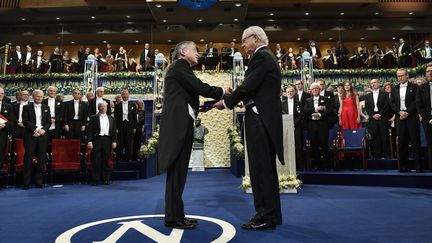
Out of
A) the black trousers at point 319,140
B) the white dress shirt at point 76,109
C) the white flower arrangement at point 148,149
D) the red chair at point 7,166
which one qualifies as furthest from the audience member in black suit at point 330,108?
the red chair at point 7,166

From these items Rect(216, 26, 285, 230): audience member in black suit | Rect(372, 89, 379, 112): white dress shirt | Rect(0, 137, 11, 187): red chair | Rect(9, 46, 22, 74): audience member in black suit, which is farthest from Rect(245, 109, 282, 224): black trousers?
Rect(9, 46, 22, 74): audience member in black suit

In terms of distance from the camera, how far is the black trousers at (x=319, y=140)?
6.84 m

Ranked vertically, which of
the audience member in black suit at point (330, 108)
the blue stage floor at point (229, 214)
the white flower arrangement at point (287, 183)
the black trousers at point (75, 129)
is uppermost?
the audience member in black suit at point (330, 108)

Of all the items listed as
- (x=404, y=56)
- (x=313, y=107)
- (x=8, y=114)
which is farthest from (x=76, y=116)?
(x=404, y=56)

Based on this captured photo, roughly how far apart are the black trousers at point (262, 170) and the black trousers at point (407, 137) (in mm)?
3901

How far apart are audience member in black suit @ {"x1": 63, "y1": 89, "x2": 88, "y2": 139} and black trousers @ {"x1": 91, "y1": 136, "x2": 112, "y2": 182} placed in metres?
1.22

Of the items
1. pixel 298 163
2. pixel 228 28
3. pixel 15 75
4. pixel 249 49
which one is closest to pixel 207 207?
pixel 249 49

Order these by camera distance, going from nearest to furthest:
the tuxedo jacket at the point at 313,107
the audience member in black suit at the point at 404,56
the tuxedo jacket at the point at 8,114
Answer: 1. the tuxedo jacket at the point at 8,114
2. the tuxedo jacket at the point at 313,107
3. the audience member in black suit at the point at 404,56

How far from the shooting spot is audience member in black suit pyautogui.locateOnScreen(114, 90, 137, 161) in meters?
8.50

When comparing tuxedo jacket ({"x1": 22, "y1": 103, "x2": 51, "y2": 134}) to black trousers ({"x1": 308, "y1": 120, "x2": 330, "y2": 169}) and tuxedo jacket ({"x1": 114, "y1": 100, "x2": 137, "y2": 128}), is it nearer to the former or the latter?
tuxedo jacket ({"x1": 114, "y1": 100, "x2": 137, "y2": 128})

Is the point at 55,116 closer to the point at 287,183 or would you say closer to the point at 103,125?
the point at 103,125

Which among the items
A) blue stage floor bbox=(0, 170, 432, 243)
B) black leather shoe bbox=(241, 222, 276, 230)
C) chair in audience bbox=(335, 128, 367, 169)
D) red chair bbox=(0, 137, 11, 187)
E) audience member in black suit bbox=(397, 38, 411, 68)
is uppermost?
audience member in black suit bbox=(397, 38, 411, 68)

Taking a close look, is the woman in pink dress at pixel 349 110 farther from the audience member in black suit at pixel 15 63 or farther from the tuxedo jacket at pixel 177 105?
the audience member in black suit at pixel 15 63

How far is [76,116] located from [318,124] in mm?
5096
